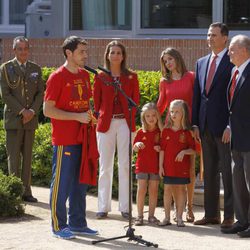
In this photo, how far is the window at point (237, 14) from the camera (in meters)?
14.2

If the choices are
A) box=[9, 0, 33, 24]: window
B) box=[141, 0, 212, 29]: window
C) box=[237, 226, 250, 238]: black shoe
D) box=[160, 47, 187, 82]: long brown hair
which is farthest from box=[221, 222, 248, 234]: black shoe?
box=[9, 0, 33, 24]: window

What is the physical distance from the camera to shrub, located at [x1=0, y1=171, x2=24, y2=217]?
10367mm

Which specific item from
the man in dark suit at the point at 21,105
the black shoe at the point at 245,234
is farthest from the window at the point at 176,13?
the black shoe at the point at 245,234

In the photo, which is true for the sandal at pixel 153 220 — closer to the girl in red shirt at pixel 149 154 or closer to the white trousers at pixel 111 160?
the girl in red shirt at pixel 149 154

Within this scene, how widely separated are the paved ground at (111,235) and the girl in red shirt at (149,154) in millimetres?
379

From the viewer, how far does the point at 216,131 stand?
31.8 ft

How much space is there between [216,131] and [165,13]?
5607 mm

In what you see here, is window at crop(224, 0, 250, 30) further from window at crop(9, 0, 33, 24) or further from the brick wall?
window at crop(9, 0, 33, 24)

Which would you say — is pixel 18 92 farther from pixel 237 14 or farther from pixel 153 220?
pixel 237 14

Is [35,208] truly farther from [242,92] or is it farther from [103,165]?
[242,92]

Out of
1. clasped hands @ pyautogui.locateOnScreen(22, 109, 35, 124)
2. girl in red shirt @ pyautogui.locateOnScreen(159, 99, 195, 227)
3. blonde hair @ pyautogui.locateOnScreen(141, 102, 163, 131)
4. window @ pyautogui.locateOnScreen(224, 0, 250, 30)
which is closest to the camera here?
girl in red shirt @ pyautogui.locateOnScreen(159, 99, 195, 227)

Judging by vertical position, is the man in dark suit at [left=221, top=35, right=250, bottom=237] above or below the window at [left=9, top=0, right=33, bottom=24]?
below

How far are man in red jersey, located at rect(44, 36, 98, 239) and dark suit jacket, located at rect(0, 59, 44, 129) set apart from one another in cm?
239

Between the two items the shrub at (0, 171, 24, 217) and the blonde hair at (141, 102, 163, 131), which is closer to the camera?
the blonde hair at (141, 102, 163, 131)
